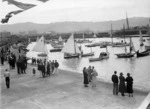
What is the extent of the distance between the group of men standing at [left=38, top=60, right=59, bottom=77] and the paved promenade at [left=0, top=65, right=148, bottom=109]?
1719 millimetres

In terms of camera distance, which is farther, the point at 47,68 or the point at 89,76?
the point at 47,68

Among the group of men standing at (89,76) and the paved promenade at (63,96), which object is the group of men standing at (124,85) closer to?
the paved promenade at (63,96)

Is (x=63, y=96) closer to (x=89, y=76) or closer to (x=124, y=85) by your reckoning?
(x=89, y=76)

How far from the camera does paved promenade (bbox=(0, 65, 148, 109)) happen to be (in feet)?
29.2

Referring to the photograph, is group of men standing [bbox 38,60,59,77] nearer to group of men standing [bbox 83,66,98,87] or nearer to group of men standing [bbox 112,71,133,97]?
group of men standing [bbox 83,66,98,87]

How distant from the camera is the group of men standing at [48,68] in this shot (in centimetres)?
1516

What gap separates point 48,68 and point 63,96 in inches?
207

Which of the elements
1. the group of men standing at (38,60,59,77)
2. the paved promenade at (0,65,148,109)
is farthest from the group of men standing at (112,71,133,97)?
the group of men standing at (38,60,59,77)

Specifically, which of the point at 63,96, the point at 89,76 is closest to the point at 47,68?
the point at 89,76

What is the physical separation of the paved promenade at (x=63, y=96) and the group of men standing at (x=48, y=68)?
172 cm

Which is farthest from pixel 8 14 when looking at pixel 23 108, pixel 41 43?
pixel 41 43

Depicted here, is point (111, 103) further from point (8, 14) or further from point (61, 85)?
point (8, 14)

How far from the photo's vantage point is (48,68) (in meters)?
15.2

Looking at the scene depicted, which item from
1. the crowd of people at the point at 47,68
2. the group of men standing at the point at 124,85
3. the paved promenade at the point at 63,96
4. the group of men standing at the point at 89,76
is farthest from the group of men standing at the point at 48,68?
the group of men standing at the point at 124,85
